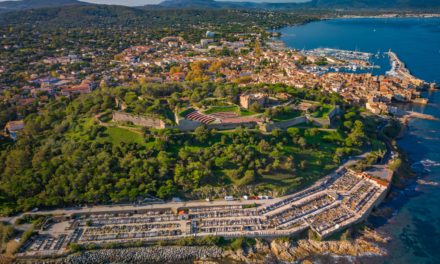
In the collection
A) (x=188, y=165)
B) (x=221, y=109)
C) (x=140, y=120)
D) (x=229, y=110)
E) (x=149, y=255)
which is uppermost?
(x=221, y=109)

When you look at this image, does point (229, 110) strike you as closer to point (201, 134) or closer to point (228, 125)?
point (228, 125)

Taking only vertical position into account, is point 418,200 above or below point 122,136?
below

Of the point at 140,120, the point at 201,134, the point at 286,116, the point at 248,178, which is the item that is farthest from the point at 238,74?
the point at 248,178

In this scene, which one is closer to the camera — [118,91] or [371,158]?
[371,158]

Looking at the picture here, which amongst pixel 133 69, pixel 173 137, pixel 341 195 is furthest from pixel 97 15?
pixel 341 195

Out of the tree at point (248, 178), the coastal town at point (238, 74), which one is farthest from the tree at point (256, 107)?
the tree at point (248, 178)

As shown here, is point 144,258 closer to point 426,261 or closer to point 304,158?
point 304,158

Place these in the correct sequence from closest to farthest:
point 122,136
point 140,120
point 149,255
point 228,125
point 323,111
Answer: point 149,255 < point 122,136 < point 228,125 < point 140,120 < point 323,111

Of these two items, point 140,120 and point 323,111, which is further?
point 323,111

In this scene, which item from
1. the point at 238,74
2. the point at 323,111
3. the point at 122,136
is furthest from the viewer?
the point at 238,74
